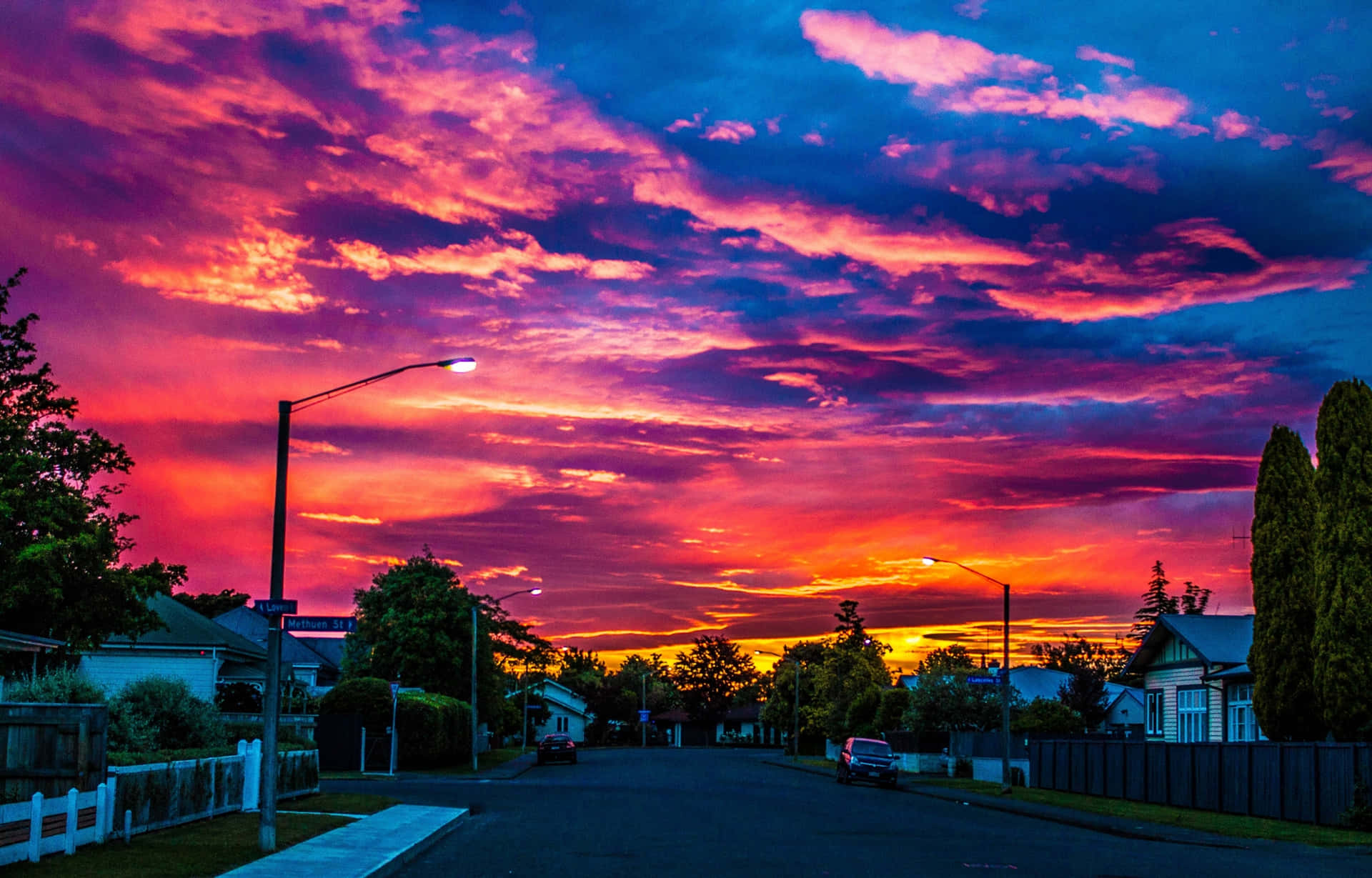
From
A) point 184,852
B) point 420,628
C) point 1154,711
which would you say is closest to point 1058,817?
point 184,852

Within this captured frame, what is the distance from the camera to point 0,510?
38.0 metres

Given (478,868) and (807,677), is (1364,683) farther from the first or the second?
(807,677)

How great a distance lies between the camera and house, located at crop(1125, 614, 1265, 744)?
48312mm

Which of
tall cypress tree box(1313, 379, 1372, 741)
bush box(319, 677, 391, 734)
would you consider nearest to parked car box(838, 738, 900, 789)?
tall cypress tree box(1313, 379, 1372, 741)

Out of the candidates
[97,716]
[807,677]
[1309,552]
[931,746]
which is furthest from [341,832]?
[807,677]

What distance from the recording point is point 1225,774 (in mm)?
35125

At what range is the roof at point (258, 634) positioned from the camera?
82.6 meters

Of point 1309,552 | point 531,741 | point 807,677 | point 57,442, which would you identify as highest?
point 57,442

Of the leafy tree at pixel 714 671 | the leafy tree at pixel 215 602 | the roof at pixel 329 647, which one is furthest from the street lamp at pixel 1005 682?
the leafy tree at pixel 714 671

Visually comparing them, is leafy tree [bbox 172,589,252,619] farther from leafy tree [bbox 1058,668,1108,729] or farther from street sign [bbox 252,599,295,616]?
street sign [bbox 252,599,295,616]

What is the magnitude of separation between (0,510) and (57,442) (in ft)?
12.9

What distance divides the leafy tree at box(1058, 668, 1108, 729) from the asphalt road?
5337 centimetres

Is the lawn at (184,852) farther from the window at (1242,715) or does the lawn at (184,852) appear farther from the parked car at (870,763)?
the window at (1242,715)

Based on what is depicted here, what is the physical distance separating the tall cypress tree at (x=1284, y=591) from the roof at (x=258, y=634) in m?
58.8
